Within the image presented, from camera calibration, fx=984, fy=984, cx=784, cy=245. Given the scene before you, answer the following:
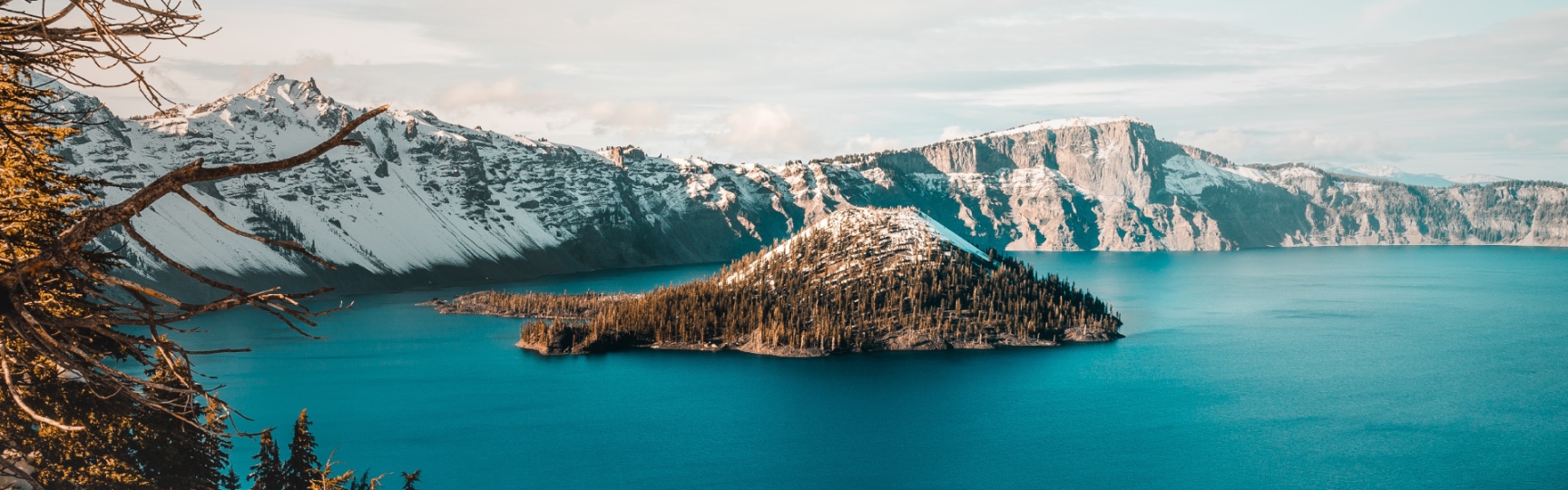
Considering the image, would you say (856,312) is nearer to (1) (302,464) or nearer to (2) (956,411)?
(2) (956,411)

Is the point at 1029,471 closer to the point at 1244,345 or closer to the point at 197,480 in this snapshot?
the point at 197,480

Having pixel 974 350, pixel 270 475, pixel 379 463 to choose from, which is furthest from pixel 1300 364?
pixel 270 475

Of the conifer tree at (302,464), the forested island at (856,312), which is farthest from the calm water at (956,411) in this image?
the conifer tree at (302,464)

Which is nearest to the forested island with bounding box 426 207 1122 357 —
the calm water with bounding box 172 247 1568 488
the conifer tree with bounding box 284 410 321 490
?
the calm water with bounding box 172 247 1568 488

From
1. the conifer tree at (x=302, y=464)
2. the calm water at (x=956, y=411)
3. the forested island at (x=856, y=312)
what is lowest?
the calm water at (x=956, y=411)

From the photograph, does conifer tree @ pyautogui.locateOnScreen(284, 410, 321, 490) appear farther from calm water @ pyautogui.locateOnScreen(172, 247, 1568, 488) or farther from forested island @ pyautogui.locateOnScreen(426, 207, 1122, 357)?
forested island @ pyautogui.locateOnScreen(426, 207, 1122, 357)

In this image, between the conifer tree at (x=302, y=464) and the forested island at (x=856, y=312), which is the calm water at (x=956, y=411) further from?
the conifer tree at (x=302, y=464)

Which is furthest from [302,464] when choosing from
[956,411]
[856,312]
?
[856,312]
